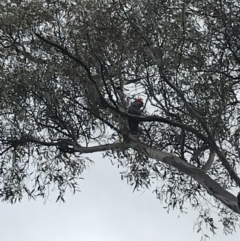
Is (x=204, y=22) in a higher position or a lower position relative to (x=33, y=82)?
higher

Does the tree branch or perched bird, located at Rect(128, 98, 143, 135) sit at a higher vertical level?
perched bird, located at Rect(128, 98, 143, 135)

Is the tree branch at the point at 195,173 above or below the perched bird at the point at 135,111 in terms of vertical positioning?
below

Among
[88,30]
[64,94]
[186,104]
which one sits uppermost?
[88,30]

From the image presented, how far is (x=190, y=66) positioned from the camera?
5766mm

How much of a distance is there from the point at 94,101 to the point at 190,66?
1.02m

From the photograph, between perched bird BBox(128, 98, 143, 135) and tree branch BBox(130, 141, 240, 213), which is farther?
perched bird BBox(128, 98, 143, 135)

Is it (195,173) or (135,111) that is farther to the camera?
(135,111)

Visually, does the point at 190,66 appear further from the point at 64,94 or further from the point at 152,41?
the point at 64,94

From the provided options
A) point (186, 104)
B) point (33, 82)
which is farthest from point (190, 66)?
point (33, 82)

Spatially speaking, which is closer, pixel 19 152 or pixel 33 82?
pixel 33 82

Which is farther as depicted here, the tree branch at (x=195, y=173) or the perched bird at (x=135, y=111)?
the perched bird at (x=135, y=111)

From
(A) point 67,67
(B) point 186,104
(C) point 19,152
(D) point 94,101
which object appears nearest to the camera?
(B) point 186,104

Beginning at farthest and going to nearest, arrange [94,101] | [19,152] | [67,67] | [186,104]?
1. [19,152]
2. [67,67]
3. [94,101]
4. [186,104]

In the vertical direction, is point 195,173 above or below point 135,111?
below
